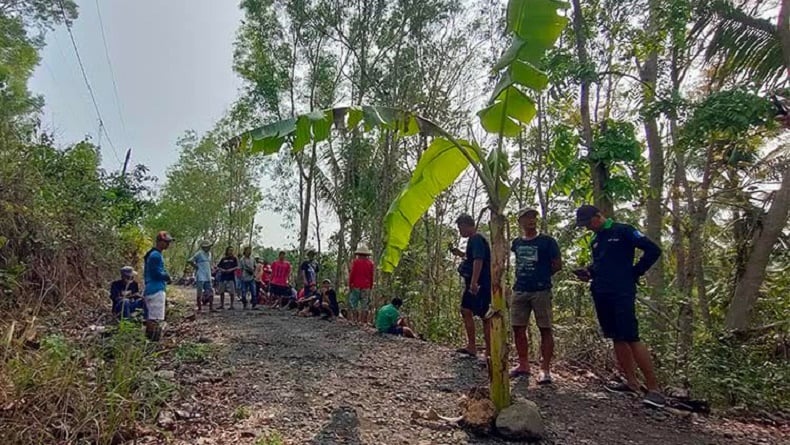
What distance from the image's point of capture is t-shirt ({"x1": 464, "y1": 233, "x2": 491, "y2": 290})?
5312 mm

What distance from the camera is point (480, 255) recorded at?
17.3 feet

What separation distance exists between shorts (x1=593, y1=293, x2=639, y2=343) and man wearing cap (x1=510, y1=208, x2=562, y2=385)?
51cm

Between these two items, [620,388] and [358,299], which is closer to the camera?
[620,388]

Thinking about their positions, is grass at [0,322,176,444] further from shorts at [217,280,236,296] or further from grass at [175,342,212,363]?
shorts at [217,280,236,296]

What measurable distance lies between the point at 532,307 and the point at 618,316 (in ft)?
2.76

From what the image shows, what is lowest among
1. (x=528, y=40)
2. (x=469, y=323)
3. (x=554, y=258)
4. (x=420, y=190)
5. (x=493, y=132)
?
(x=469, y=323)

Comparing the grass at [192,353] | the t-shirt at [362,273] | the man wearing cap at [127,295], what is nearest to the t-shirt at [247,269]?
the t-shirt at [362,273]

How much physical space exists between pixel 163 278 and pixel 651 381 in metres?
5.52

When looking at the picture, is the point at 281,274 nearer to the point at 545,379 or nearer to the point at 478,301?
the point at 478,301

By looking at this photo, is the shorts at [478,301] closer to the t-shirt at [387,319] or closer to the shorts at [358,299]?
the t-shirt at [387,319]

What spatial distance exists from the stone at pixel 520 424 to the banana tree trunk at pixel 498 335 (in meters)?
0.11

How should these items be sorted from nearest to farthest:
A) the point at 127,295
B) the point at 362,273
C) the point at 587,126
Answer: the point at 587,126, the point at 127,295, the point at 362,273

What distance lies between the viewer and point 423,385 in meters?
4.74

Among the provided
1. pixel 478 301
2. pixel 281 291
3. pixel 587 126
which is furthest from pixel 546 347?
pixel 281 291
